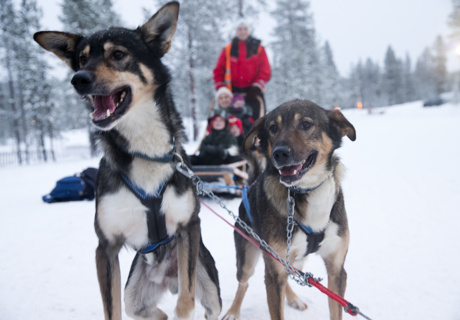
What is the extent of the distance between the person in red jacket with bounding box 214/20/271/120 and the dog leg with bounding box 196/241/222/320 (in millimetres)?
4763

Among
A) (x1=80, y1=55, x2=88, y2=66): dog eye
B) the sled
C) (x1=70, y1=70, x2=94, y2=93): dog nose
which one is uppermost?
(x1=80, y1=55, x2=88, y2=66): dog eye

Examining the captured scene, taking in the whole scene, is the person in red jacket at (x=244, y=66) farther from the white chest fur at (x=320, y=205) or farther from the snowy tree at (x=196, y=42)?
the snowy tree at (x=196, y=42)

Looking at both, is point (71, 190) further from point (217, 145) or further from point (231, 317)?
point (231, 317)

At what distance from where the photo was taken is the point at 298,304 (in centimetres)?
253

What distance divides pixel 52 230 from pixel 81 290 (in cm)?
204

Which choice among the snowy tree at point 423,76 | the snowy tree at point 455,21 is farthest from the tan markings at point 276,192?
the snowy tree at point 423,76

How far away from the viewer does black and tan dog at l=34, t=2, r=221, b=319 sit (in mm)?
1836

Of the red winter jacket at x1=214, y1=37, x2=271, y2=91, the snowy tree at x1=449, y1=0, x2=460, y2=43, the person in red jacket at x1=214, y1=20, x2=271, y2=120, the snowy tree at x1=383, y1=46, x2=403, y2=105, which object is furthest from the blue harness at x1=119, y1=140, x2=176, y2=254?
the snowy tree at x1=383, y1=46, x2=403, y2=105

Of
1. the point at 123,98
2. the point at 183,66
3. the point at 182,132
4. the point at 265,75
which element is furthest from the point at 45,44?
the point at 183,66

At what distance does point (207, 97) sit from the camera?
25.5 metres

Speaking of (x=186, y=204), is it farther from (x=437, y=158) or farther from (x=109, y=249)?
(x=437, y=158)

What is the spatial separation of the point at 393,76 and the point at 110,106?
216 ft

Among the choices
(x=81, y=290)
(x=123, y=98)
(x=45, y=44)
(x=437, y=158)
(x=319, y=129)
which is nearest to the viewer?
(x=123, y=98)

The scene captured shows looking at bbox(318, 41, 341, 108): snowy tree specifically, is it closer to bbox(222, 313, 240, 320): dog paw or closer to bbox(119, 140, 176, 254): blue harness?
bbox(222, 313, 240, 320): dog paw
